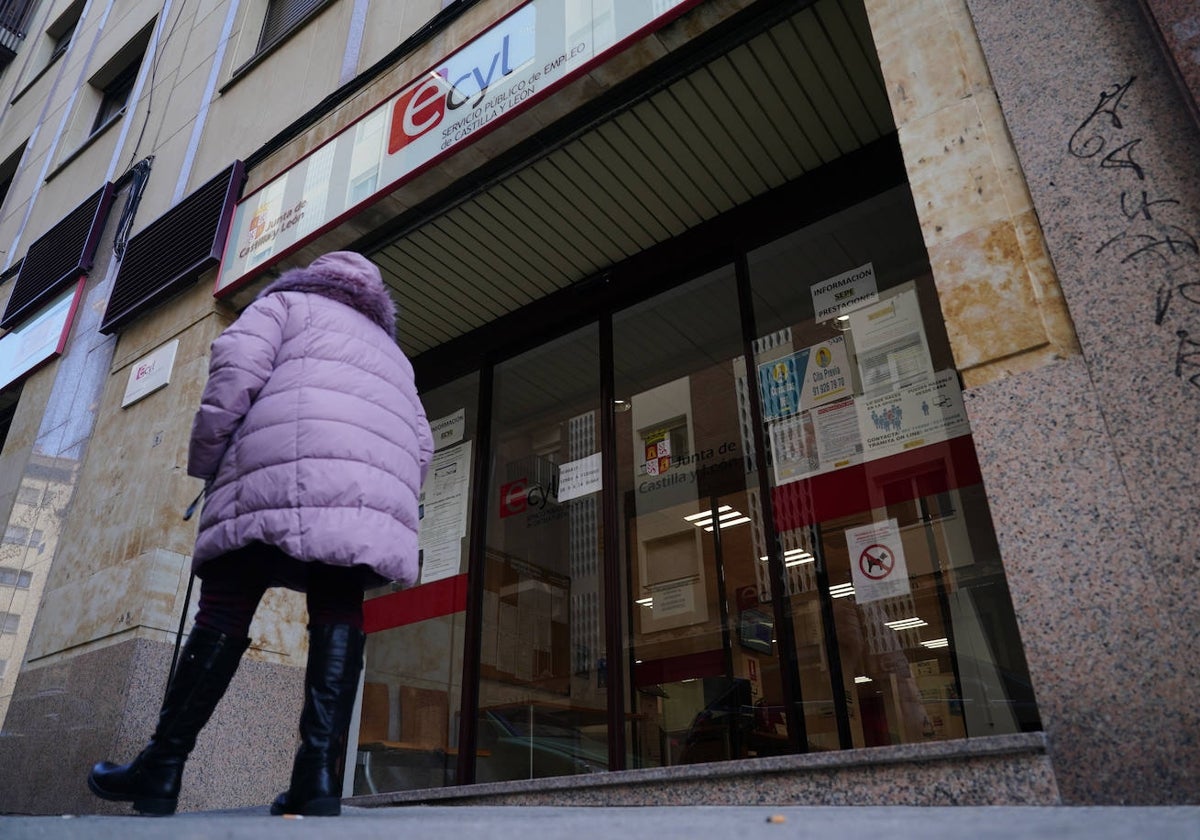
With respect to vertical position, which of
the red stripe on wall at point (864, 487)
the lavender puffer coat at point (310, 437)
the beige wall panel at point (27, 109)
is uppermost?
the beige wall panel at point (27, 109)

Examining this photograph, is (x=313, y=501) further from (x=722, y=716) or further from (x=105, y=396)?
(x=105, y=396)

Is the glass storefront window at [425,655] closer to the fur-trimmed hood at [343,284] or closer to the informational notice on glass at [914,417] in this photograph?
the informational notice on glass at [914,417]

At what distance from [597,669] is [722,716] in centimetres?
81

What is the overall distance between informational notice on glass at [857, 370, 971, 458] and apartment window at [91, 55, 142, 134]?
9907 mm

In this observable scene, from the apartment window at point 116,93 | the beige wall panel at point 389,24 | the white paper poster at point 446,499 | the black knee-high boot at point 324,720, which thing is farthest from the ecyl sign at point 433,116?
the apartment window at point 116,93

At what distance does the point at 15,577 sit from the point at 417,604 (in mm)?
3231

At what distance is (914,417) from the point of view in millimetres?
4258

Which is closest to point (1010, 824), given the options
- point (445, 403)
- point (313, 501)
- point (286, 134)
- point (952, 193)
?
point (313, 501)

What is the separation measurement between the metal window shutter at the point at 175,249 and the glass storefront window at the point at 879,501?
4147 mm

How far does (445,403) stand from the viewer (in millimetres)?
6539

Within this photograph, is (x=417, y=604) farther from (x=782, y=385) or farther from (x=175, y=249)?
(x=175, y=249)

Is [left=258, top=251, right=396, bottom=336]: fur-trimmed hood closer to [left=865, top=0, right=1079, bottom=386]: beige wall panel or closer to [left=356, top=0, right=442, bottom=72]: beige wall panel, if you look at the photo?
[left=865, top=0, right=1079, bottom=386]: beige wall panel

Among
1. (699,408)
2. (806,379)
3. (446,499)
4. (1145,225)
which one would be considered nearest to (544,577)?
(446,499)

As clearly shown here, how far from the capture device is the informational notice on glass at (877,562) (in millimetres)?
4105
